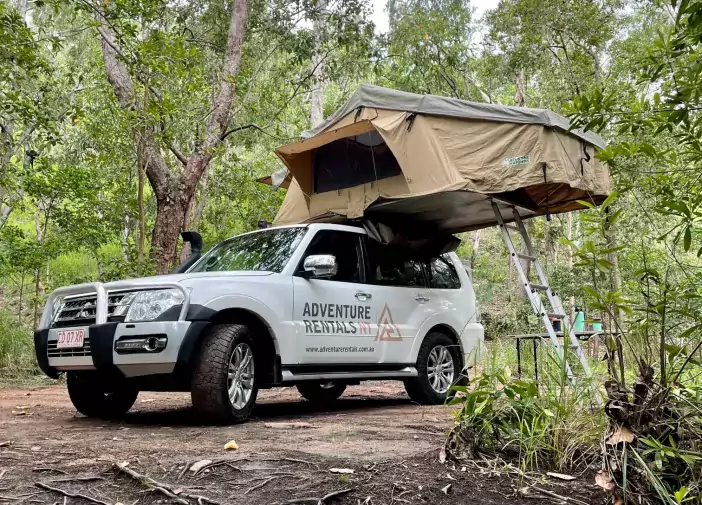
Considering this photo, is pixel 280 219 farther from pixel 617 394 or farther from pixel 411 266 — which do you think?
pixel 617 394

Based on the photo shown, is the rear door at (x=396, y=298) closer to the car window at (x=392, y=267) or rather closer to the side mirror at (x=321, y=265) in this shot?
the car window at (x=392, y=267)

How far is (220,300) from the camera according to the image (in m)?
5.11

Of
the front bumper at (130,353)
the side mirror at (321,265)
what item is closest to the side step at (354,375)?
the side mirror at (321,265)

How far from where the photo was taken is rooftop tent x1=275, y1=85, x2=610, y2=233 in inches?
240

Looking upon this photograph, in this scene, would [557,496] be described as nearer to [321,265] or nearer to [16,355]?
[321,265]

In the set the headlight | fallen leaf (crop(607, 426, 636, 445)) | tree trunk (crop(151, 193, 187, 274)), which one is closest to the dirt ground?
fallen leaf (crop(607, 426, 636, 445))

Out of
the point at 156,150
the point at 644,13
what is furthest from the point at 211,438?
the point at 644,13

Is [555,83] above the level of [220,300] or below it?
above

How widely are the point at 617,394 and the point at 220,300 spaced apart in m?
3.07

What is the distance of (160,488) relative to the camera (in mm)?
2891

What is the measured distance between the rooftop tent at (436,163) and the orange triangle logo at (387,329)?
116 cm

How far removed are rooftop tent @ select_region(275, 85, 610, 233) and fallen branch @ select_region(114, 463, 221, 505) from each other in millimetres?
4008

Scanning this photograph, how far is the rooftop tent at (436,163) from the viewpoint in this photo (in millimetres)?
6105

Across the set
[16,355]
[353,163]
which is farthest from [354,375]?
[16,355]
